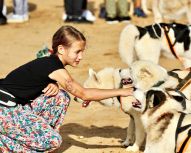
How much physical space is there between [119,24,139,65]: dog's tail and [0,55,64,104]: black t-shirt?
3269 millimetres

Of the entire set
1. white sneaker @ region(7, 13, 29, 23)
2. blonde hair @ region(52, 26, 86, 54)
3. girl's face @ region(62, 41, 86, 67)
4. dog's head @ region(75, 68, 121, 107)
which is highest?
blonde hair @ region(52, 26, 86, 54)

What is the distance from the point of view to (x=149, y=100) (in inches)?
190

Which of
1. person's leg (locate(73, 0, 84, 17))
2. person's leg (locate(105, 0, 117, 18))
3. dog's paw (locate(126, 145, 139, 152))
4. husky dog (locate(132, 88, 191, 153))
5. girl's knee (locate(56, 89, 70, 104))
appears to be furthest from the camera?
person's leg (locate(73, 0, 84, 17))

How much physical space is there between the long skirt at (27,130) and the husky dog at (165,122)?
110 cm

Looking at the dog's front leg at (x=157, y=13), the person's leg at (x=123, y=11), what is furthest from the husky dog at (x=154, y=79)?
the person's leg at (x=123, y=11)

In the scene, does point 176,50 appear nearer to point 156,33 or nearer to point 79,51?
point 156,33

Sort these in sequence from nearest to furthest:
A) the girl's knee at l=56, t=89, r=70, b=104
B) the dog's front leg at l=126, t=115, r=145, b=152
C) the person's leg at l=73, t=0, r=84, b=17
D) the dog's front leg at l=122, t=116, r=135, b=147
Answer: the girl's knee at l=56, t=89, r=70, b=104, the dog's front leg at l=126, t=115, r=145, b=152, the dog's front leg at l=122, t=116, r=135, b=147, the person's leg at l=73, t=0, r=84, b=17

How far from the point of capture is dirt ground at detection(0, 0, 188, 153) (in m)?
6.71

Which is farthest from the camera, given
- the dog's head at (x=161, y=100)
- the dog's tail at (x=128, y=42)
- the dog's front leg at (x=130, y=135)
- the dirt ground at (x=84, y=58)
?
the dog's tail at (x=128, y=42)

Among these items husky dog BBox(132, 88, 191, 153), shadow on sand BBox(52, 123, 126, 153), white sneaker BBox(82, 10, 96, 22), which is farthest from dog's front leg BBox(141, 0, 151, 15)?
husky dog BBox(132, 88, 191, 153)

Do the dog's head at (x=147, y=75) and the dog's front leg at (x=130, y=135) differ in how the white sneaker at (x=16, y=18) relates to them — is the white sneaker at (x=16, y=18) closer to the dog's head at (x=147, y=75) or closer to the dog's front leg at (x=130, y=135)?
the dog's front leg at (x=130, y=135)

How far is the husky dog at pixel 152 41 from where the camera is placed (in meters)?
8.63

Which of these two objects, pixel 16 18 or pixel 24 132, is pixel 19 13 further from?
pixel 24 132

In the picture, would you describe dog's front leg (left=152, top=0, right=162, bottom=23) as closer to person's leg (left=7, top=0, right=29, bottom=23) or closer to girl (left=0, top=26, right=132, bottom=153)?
person's leg (left=7, top=0, right=29, bottom=23)
